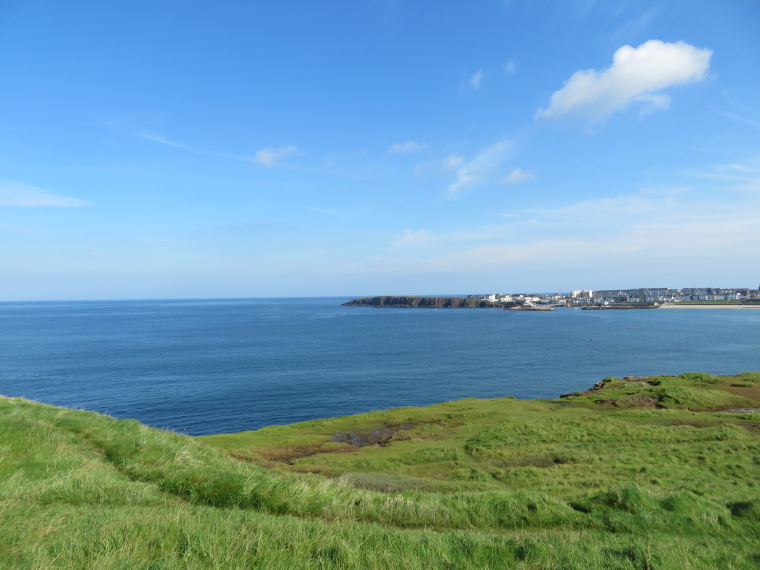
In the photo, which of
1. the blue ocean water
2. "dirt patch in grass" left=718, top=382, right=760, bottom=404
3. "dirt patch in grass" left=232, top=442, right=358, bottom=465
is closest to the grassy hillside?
"dirt patch in grass" left=232, top=442, right=358, bottom=465

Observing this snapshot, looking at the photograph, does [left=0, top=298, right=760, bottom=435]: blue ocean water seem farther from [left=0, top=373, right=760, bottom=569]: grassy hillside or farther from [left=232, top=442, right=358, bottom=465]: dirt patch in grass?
[left=0, top=373, right=760, bottom=569]: grassy hillside

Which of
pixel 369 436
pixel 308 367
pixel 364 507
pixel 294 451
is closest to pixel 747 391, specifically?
pixel 369 436

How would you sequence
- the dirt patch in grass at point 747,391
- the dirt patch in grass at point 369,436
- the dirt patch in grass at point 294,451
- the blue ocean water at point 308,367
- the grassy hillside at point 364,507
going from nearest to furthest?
the grassy hillside at point 364,507
the dirt patch in grass at point 294,451
the dirt patch in grass at point 369,436
the dirt patch in grass at point 747,391
the blue ocean water at point 308,367

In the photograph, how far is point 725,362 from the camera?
287 feet

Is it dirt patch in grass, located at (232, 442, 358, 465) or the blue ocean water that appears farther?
the blue ocean water

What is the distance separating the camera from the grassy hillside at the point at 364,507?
753 cm

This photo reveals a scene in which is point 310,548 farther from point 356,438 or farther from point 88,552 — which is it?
point 356,438

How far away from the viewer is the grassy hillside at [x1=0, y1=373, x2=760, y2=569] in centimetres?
753

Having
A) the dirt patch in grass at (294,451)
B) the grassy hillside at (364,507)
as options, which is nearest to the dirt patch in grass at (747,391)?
the grassy hillside at (364,507)

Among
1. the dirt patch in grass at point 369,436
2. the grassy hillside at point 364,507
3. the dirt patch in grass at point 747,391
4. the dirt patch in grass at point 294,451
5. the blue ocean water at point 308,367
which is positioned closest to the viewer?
the grassy hillside at point 364,507

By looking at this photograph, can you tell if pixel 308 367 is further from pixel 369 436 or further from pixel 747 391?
pixel 747 391

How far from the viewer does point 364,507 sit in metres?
12.4

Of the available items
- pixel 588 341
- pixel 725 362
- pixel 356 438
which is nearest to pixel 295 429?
pixel 356 438

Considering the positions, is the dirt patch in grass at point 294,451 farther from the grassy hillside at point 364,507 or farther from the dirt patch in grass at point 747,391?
the dirt patch in grass at point 747,391
